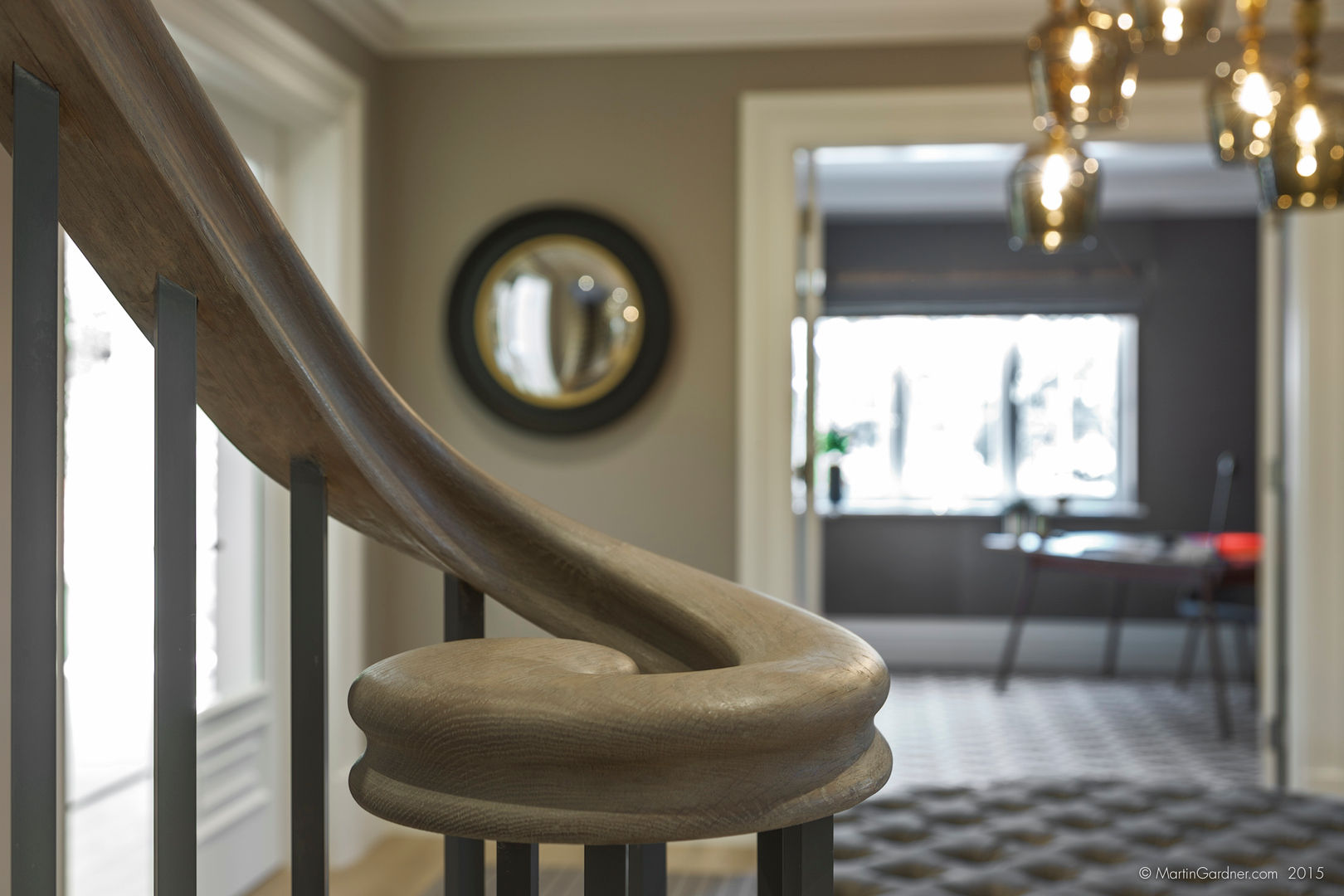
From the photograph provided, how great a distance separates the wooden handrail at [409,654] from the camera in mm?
386

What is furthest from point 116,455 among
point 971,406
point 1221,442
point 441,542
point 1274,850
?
point 1221,442

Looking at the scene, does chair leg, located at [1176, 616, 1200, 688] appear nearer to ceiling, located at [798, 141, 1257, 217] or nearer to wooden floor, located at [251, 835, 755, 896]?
ceiling, located at [798, 141, 1257, 217]

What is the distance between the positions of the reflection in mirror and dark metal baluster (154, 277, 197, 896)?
2.94 metres

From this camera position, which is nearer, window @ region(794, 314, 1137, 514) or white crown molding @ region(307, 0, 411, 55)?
white crown molding @ region(307, 0, 411, 55)

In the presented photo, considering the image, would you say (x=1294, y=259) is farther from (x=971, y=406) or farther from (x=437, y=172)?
(x=971, y=406)

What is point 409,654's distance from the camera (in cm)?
46

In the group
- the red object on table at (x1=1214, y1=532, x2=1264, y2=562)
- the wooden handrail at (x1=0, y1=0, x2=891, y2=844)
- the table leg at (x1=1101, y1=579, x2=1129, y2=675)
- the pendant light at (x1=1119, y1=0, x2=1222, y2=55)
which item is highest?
the pendant light at (x1=1119, y1=0, x2=1222, y2=55)

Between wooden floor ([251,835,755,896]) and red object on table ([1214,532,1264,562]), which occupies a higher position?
red object on table ([1214,532,1264,562])

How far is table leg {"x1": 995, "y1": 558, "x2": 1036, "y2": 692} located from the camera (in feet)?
18.7

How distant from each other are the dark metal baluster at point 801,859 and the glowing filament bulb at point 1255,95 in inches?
60.7

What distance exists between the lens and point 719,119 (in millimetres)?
3361

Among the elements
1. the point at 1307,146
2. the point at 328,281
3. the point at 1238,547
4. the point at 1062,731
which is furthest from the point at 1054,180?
the point at 1238,547

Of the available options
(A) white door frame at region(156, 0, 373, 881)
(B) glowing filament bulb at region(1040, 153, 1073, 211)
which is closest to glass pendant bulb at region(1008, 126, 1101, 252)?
(B) glowing filament bulb at region(1040, 153, 1073, 211)

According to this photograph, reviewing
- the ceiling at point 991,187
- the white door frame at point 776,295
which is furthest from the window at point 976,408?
the white door frame at point 776,295
